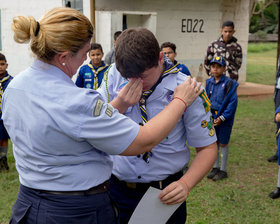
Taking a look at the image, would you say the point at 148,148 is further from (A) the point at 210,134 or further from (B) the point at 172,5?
(B) the point at 172,5

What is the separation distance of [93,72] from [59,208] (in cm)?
431

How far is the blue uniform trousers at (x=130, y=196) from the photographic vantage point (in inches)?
81.6

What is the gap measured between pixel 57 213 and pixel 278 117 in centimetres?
297

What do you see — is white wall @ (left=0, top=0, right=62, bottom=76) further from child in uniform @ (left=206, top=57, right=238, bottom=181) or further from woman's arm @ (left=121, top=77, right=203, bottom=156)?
woman's arm @ (left=121, top=77, right=203, bottom=156)

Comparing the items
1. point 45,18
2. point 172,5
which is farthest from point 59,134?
point 172,5

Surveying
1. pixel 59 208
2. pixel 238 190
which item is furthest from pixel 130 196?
pixel 238 190

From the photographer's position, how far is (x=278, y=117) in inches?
153

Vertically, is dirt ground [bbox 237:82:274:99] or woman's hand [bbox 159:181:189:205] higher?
woman's hand [bbox 159:181:189:205]

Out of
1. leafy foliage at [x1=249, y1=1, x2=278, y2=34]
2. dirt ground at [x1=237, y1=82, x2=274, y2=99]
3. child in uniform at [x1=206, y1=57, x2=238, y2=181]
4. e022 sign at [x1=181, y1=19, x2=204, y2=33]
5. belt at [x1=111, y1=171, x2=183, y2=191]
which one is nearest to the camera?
belt at [x1=111, y1=171, x2=183, y2=191]

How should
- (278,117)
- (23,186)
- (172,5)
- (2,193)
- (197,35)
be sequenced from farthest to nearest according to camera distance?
(197,35) < (172,5) < (2,193) < (278,117) < (23,186)

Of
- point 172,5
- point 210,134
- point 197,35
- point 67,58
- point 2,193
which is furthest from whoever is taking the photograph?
point 197,35

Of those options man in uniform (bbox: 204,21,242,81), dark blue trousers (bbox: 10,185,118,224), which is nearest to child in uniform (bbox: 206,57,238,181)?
man in uniform (bbox: 204,21,242,81)

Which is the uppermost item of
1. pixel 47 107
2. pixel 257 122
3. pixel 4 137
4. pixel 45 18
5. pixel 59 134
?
pixel 45 18

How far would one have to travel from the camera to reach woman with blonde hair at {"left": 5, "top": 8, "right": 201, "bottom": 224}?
149cm
